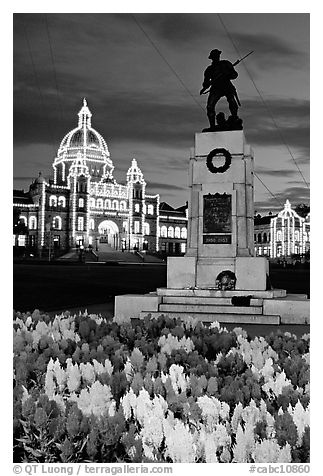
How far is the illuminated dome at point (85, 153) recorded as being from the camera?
441 ft

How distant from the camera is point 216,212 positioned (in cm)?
1453

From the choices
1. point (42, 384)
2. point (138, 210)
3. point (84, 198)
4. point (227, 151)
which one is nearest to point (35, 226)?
point (84, 198)

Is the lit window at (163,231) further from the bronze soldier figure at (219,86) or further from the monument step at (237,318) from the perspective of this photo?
the monument step at (237,318)

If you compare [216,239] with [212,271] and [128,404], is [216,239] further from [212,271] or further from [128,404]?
[128,404]

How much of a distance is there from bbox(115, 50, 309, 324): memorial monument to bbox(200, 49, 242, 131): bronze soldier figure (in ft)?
0.08

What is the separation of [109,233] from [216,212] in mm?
116667

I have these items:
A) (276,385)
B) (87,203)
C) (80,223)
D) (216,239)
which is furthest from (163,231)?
(276,385)

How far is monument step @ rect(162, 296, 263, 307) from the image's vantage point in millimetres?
13086

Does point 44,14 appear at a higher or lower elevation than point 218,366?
higher

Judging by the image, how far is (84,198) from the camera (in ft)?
403

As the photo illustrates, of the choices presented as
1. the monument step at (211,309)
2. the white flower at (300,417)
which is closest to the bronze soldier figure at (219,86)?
the monument step at (211,309)

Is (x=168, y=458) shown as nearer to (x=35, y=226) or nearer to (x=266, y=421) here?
(x=266, y=421)

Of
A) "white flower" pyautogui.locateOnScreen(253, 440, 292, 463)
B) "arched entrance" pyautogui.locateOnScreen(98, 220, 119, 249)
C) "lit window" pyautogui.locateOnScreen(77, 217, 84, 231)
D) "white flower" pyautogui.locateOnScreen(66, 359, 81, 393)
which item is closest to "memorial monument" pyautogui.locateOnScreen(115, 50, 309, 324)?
"white flower" pyautogui.locateOnScreen(66, 359, 81, 393)
